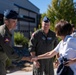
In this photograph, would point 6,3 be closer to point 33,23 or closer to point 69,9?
point 69,9

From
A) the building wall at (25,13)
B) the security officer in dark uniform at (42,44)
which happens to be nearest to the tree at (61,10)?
the building wall at (25,13)

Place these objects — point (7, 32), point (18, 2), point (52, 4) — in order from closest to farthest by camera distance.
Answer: point (7, 32), point (52, 4), point (18, 2)

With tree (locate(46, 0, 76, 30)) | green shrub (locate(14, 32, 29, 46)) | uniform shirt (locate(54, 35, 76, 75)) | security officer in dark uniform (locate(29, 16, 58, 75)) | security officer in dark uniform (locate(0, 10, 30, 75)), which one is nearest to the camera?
uniform shirt (locate(54, 35, 76, 75))

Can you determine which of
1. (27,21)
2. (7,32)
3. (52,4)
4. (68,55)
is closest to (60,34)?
(68,55)

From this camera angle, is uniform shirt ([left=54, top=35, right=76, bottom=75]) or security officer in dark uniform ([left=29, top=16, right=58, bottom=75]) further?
security officer in dark uniform ([left=29, top=16, right=58, bottom=75])

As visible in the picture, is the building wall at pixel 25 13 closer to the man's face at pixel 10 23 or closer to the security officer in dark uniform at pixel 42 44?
the security officer in dark uniform at pixel 42 44

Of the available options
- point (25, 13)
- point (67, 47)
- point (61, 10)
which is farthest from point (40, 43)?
point (25, 13)

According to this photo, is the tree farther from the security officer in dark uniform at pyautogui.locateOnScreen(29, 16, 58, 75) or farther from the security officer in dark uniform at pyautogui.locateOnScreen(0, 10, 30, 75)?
the security officer in dark uniform at pyautogui.locateOnScreen(0, 10, 30, 75)

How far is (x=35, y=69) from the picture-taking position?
664 cm

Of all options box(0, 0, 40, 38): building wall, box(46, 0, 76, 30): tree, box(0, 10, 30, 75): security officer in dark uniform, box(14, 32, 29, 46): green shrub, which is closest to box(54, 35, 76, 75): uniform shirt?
box(0, 10, 30, 75): security officer in dark uniform

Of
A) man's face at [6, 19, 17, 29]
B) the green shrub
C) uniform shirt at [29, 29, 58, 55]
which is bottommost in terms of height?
the green shrub

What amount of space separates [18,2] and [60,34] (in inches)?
1330

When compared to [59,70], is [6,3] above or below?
above

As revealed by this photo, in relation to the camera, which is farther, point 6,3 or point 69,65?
point 6,3
